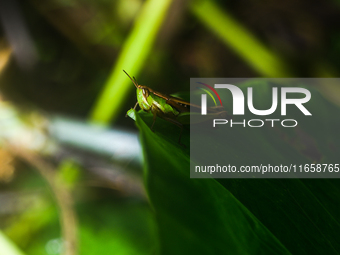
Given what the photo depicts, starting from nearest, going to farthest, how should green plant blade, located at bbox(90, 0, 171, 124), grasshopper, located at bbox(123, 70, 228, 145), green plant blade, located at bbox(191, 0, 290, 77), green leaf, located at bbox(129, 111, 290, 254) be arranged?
green leaf, located at bbox(129, 111, 290, 254)
grasshopper, located at bbox(123, 70, 228, 145)
green plant blade, located at bbox(90, 0, 171, 124)
green plant blade, located at bbox(191, 0, 290, 77)

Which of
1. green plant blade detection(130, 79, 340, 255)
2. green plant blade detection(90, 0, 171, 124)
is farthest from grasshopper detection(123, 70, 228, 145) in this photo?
green plant blade detection(90, 0, 171, 124)

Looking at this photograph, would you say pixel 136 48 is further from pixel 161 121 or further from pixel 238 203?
pixel 238 203

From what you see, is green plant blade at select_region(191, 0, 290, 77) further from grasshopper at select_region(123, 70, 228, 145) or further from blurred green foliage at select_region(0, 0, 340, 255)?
grasshopper at select_region(123, 70, 228, 145)

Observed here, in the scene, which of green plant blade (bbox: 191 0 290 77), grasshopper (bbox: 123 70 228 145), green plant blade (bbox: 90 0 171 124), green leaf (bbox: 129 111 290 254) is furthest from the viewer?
green plant blade (bbox: 191 0 290 77)

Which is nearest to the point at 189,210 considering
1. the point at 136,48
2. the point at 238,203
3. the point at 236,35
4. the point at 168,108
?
the point at 238,203

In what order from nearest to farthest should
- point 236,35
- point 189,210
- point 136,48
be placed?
point 189,210
point 136,48
point 236,35

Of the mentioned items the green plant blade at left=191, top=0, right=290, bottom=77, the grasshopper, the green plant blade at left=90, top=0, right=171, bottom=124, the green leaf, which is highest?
the green plant blade at left=191, top=0, right=290, bottom=77

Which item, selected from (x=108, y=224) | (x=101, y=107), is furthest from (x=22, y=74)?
(x=108, y=224)

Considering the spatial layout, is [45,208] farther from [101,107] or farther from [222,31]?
[222,31]

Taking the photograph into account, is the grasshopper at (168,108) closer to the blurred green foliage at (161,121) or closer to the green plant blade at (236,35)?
the blurred green foliage at (161,121)
